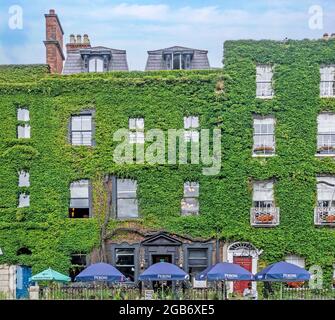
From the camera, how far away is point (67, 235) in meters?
12.8

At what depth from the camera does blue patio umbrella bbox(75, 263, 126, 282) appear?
1060 centimetres

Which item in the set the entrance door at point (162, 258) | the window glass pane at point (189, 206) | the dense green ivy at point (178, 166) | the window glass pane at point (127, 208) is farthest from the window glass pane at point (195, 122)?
the entrance door at point (162, 258)

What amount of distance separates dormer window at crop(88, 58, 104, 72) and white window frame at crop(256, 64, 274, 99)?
166 inches

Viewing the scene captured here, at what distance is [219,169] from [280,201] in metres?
1.67

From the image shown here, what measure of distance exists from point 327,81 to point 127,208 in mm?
5950

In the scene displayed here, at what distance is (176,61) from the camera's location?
13.3 m

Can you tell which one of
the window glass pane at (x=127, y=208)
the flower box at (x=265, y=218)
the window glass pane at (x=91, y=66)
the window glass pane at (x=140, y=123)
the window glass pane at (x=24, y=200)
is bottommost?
the flower box at (x=265, y=218)

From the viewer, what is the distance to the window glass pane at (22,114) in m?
12.8

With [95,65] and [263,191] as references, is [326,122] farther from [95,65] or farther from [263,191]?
[95,65]

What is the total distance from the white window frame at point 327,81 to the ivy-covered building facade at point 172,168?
0.03 metres

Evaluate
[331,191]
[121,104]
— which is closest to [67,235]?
[121,104]

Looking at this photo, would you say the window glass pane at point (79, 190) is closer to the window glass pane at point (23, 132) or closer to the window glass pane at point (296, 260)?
the window glass pane at point (23, 132)

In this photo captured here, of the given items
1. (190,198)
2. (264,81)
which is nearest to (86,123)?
(190,198)

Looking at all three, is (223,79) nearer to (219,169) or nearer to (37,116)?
(219,169)
